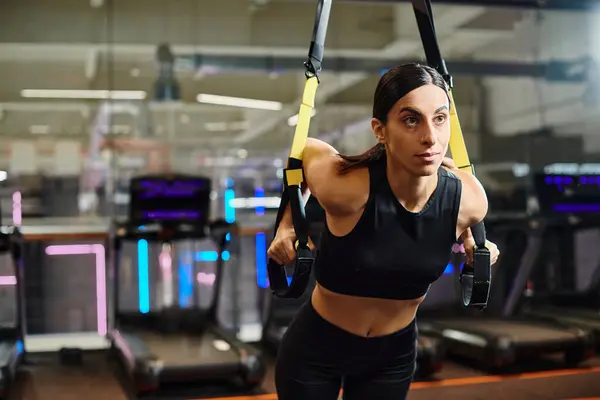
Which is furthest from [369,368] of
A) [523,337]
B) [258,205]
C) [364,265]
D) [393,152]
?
[258,205]

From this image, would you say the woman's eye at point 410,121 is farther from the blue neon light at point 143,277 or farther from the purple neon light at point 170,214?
the blue neon light at point 143,277

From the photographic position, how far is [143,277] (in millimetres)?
6762

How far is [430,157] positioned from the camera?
1.63m

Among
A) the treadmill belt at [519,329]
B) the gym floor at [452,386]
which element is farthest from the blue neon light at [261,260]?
the treadmill belt at [519,329]

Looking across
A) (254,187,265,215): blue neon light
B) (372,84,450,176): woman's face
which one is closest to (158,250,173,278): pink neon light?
(254,187,265,215): blue neon light

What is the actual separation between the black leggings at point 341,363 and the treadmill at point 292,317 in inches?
89.1

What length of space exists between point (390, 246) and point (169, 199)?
4.17 metres

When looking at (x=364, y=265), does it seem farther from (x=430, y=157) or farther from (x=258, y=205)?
(x=258, y=205)

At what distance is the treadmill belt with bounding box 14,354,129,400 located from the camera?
15.9 feet

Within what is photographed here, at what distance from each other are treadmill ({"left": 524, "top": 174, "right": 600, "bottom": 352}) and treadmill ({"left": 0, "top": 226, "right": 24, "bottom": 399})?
4.27 m

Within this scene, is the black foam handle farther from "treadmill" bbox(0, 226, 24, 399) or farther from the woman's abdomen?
"treadmill" bbox(0, 226, 24, 399)

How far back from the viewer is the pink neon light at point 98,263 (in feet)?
21.8

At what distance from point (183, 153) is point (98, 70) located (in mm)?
1154

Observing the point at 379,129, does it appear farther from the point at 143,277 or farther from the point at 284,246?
the point at 143,277
